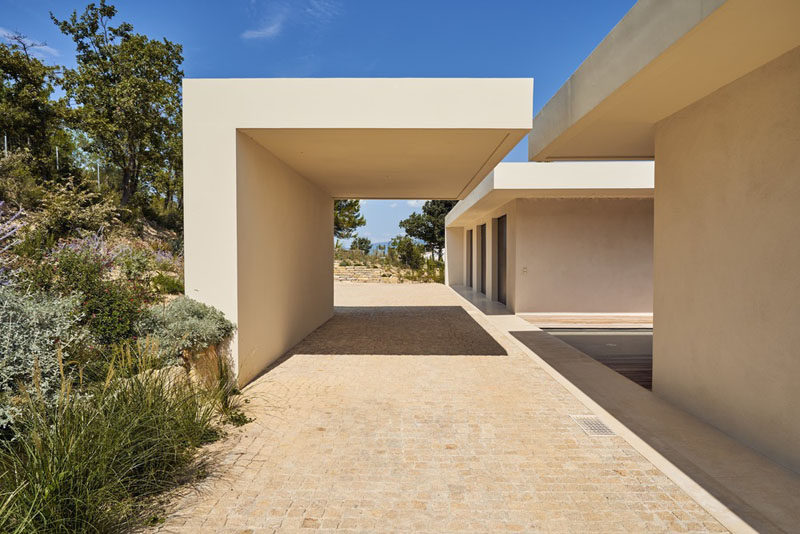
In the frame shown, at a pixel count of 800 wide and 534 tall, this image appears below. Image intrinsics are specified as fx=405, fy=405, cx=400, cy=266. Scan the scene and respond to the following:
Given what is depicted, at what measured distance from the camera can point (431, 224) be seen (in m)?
28.9

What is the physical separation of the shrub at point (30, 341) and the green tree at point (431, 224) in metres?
25.4

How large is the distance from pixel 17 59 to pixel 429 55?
15.8m

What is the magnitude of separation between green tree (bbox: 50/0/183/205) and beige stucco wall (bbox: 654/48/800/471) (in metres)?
19.4

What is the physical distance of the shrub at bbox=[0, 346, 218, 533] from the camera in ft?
6.53

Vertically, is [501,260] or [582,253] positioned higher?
[582,253]

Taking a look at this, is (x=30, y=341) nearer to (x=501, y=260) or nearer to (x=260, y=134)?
(x=260, y=134)

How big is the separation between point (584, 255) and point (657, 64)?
306 inches

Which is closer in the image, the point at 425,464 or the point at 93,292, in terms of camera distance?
the point at 425,464

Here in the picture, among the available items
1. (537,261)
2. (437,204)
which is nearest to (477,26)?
(537,261)

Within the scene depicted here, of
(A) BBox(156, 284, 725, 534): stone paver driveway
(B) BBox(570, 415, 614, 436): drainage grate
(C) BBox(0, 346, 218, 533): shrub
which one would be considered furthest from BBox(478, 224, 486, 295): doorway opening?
(C) BBox(0, 346, 218, 533): shrub

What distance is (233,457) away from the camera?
308 centimetres

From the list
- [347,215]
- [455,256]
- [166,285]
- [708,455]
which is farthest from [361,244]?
[708,455]

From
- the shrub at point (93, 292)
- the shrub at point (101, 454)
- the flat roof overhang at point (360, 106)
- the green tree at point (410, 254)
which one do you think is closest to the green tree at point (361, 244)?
the green tree at point (410, 254)

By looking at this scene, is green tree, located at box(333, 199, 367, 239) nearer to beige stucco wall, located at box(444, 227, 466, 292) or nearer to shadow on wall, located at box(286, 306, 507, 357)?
beige stucco wall, located at box(444, 227, 466, 292)
